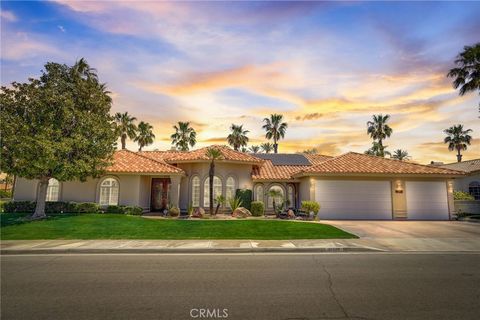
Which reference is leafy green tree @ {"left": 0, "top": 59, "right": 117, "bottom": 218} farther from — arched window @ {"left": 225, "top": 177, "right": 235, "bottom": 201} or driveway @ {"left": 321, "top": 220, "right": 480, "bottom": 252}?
driveway @ {"left": 321, "top": 220, "right": 480, "bottom": 252}

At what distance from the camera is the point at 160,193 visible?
26.4 meters

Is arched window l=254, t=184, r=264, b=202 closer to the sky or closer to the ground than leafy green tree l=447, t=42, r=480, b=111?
closer to the ground

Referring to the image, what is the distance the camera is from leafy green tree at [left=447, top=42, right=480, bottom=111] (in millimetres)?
24828

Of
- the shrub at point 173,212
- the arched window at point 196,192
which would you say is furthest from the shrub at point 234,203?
the shrub at point 173,212

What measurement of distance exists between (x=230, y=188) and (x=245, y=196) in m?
1.56

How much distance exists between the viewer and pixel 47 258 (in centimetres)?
971

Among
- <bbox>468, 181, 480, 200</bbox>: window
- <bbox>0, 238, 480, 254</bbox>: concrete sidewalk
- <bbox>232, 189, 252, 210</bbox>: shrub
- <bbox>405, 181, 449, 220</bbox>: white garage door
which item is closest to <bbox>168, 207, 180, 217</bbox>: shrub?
<bbox>232, 189, 252, 210</bbox>: shrub

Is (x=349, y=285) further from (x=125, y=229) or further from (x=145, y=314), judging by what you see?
(x=125, y=229)

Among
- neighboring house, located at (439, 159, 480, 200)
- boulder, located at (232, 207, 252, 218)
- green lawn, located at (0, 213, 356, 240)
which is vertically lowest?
green lawn, located at (0, 213, 356, 240)

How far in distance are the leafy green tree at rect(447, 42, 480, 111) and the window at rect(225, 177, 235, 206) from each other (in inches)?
855

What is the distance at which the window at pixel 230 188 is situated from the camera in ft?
83.1

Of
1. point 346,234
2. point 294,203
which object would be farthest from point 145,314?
point 294,203

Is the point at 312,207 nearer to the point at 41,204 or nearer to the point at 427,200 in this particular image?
the point at 427,200

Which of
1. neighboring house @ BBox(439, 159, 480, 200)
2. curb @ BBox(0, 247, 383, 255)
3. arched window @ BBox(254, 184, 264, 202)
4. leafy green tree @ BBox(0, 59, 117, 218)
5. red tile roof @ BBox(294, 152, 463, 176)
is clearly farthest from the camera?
neighboring house @ BBox(439, 159, 480, 200)
